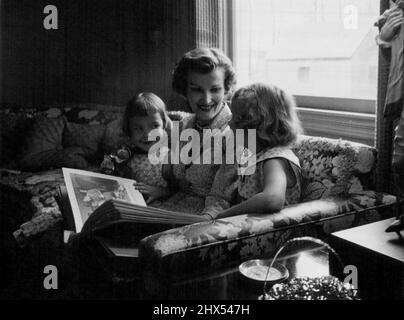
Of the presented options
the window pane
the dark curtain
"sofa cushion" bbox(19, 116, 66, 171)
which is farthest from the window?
"sofa cushion" bbox(19, 116, 66, 171)

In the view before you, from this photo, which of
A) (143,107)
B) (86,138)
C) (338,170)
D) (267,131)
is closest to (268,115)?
(267,131)

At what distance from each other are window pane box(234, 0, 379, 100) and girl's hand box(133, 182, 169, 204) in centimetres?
110

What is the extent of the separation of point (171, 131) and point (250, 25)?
1252 millimetres

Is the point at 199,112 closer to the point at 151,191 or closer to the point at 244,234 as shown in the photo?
the point at 151,191

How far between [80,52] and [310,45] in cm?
224

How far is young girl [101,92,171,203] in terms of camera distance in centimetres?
197

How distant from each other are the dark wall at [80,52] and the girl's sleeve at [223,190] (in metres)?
2.21

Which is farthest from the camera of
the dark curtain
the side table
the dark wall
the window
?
the dark wall

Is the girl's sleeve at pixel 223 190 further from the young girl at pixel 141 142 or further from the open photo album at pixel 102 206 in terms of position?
the young girl at pixel 141 142

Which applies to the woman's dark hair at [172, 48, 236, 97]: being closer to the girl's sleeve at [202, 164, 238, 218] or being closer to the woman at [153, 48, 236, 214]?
the woman at [153, 48, 236, 214]

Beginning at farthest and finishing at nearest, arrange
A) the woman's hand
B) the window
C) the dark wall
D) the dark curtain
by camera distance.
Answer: the dark wall → the window → the dark curtain → the woman's hand

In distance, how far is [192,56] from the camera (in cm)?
188
